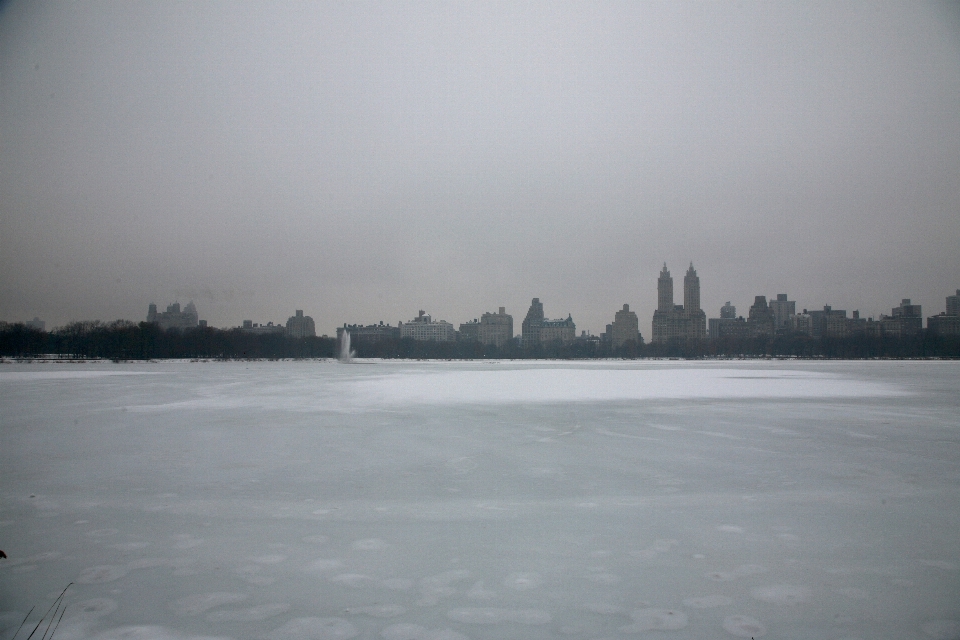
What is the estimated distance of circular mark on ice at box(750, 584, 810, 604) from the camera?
398 centimetres

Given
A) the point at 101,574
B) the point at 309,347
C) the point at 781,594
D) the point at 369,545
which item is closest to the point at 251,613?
the point at 369,545

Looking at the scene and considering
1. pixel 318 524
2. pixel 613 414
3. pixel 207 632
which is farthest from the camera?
pixel 613 414

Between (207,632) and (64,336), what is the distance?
129 m

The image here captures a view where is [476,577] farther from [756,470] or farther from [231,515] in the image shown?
[756,470]

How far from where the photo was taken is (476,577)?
4.42m

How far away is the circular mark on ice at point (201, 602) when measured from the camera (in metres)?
3.86

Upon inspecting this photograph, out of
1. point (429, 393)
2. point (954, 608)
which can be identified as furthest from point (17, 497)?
point (429, 393)

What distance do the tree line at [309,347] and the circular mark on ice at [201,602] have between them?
365 ft

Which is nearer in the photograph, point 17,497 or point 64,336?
point 17,497

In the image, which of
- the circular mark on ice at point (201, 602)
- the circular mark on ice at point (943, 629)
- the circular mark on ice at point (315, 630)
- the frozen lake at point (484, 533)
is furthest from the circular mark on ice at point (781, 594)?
the circular mark on ice at point (201, 602)

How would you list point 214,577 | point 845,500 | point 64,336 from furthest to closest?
1. point 64,336
2. point 845,500
3. point 214,577

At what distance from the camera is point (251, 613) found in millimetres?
3816

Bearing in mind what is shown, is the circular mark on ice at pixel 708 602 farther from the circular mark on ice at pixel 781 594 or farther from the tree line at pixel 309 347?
the tree line at pixel 309 347

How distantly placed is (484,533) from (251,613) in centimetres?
228
